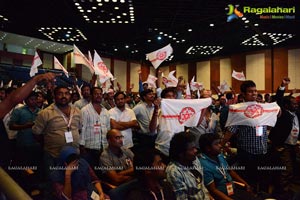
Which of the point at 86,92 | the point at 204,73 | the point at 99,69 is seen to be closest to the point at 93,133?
the point at 86,92

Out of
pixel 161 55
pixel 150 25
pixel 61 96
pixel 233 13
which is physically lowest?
pixel 61 96

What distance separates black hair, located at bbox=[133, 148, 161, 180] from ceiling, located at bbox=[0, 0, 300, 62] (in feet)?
28.7

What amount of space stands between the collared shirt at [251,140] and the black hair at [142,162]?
1.73 metres

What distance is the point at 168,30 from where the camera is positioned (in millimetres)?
14547

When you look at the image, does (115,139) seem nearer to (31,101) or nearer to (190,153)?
(190,153)

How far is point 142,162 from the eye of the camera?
2686mm

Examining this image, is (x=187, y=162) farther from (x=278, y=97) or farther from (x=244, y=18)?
(x=244, y=18)

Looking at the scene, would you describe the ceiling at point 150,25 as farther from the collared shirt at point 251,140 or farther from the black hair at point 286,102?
the collared shirt at point 251,140

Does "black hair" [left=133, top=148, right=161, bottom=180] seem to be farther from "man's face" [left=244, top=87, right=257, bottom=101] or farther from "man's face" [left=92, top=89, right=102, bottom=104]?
"man's face" [left=92, top=89, right=102, bottom=104]

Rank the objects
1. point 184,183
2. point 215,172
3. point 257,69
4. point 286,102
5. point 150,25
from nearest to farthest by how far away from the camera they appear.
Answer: point 184,183 → point 215,172 → point 286,102 → point 150,25 → point 257,69

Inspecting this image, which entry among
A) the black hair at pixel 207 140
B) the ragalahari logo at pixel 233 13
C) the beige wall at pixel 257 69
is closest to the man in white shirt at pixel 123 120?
the black hair at pixel 207 140

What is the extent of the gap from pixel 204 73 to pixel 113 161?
1838 cm

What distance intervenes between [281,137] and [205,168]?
237cm

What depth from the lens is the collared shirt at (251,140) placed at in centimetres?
398
